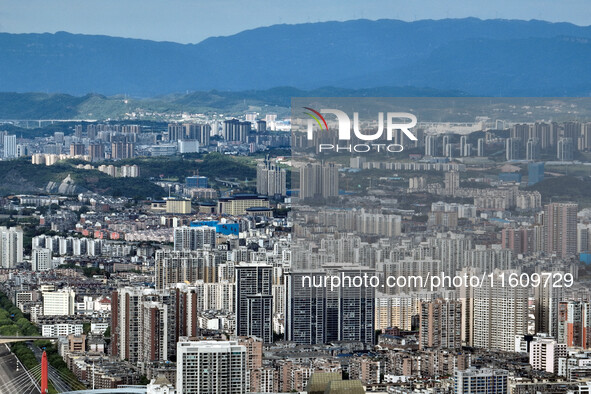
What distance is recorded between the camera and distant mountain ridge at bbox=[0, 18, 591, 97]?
2481cm

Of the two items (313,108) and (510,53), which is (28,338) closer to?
(313,108)

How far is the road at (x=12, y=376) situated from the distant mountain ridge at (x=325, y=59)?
1410 cm

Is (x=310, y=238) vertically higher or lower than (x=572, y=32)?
lower

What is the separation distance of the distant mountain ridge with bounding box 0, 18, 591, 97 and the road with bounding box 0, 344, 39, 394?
14.1 meters

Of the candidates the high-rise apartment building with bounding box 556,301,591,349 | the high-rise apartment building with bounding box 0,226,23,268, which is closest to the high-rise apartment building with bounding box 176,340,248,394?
the high-rise apartment building with bounding box 556,301,591,349

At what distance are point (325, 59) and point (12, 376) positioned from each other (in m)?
22.9

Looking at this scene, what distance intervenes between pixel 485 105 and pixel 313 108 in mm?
1853

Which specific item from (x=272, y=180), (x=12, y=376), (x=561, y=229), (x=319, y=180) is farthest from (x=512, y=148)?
(x=272, y=180)

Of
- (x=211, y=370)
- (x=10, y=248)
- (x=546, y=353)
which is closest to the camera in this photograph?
Result: (x=211, y=370)

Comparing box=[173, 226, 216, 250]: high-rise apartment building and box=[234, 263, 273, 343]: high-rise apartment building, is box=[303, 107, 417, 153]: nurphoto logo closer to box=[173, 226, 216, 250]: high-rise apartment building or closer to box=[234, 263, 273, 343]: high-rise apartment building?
box=[234, 263, 273, 343]: high-rise apartment building

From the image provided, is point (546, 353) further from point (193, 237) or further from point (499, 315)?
point (193, 237)

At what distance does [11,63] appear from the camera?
32781mm

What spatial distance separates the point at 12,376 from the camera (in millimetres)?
9188

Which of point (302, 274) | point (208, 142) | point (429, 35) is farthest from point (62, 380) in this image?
point (429, 35)
